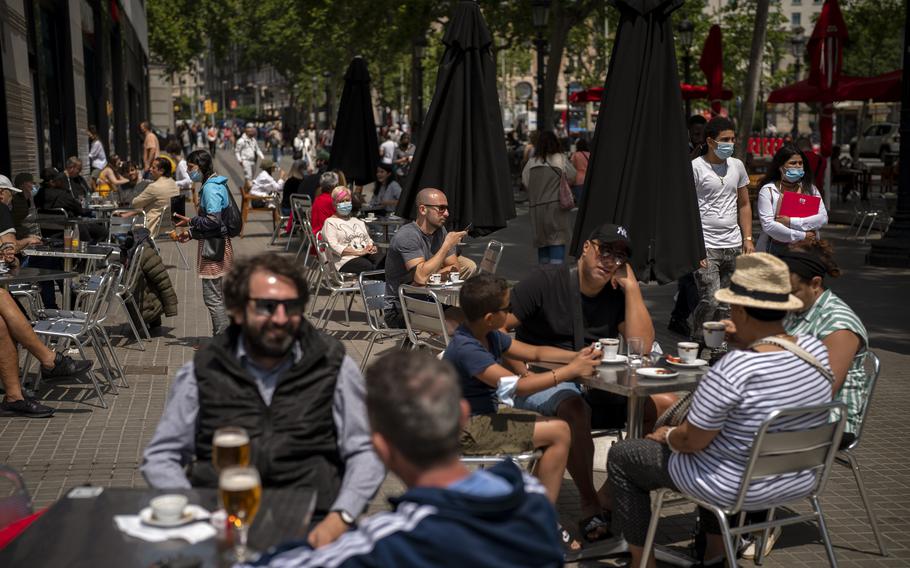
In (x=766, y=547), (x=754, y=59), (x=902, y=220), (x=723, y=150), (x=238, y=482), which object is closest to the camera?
(x=238, y=482)

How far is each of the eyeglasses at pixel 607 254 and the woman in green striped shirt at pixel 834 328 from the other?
0.87m

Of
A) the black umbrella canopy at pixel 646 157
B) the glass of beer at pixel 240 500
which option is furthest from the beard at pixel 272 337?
the black umbrella canopy at pixel 646 157

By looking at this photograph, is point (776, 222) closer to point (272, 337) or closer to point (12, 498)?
point (272, 337)

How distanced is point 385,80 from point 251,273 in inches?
2680

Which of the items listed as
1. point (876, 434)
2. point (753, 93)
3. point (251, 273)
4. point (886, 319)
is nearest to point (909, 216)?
point (886, 319)

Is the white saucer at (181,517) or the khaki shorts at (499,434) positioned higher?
the white saucer at (181,517)

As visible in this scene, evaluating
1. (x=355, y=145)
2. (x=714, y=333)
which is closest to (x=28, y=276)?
(x=714, y=333)

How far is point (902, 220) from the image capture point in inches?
621

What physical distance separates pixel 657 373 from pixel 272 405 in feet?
7.06

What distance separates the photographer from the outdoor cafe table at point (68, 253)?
972 centimetres

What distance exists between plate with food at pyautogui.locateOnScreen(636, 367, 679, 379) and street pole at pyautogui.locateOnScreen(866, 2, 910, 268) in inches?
437

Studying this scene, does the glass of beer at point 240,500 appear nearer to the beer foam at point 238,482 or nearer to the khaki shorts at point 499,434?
the beer foam at point 238,482

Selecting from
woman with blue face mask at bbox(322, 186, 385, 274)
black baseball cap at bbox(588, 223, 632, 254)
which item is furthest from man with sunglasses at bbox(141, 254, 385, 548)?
woman with blue face mask at bbox(322, 186, 385, 274)

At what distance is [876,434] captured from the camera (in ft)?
24.5
